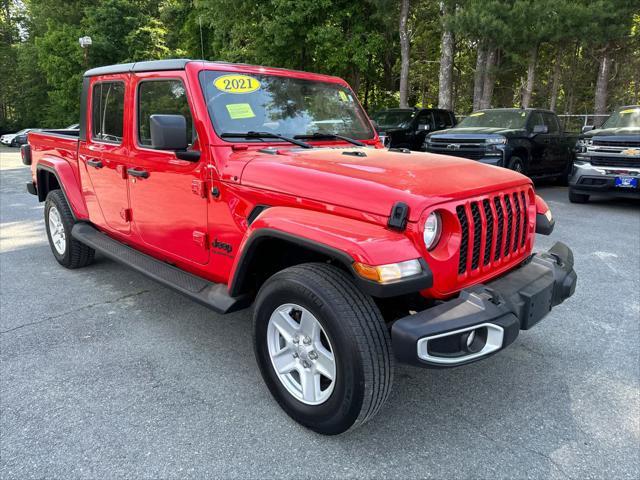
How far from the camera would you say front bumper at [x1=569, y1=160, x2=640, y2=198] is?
8192mm

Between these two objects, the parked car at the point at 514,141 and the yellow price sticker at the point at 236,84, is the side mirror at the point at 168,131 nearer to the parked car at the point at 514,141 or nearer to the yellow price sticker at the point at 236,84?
the yellow price sticker at the point at 236,84

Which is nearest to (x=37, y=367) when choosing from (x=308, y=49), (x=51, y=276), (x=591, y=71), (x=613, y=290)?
(x=51, y=276)

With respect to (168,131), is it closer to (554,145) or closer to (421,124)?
(554,145)

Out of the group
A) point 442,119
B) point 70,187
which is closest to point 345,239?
point 70,187

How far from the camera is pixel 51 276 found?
16.6 ft

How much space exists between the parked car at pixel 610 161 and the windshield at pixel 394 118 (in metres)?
5.48

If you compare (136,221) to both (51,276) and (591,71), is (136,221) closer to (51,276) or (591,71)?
(51,276)

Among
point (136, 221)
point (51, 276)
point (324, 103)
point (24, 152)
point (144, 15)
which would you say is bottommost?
point (51, 276)

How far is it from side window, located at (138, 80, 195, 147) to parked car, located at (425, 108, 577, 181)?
700 cm

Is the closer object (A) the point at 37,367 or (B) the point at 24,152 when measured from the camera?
(A) the point at 37,367

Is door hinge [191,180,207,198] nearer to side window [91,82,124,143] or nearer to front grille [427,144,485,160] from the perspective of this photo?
side window [91,82,124,143]

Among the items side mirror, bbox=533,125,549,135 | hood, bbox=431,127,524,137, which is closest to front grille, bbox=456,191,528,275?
hood, bbox=431,127,524,137

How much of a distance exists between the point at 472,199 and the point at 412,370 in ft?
4.20

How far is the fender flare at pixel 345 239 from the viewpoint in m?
2.20
